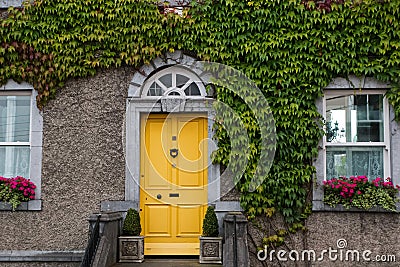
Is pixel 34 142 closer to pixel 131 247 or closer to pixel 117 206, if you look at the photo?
pixel 117 206

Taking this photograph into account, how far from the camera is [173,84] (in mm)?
9391

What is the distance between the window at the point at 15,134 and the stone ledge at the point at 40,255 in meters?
1.34

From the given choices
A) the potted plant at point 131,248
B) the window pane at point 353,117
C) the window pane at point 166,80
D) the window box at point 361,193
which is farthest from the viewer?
the window pane at point 166,80

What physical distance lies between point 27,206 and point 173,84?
3.29m

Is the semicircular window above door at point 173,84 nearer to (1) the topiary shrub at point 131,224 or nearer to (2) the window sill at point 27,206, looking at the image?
(1) the topiary shrub at point 131,224

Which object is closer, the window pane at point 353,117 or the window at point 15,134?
the window pane at point 353,117

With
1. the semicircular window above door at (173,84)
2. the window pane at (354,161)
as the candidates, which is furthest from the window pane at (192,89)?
the window pane at (354,161)

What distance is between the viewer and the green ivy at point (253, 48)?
29.6 ft

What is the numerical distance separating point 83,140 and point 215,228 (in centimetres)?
277

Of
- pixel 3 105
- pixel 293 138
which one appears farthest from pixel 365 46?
pixel 3 105

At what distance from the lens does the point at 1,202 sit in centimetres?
915

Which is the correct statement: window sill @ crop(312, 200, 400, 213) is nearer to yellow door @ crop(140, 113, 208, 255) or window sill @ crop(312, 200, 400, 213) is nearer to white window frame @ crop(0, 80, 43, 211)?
yellow door @ crop(140, 113, 208, 255)

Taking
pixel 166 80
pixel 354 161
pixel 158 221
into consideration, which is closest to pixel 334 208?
pixel 354 161

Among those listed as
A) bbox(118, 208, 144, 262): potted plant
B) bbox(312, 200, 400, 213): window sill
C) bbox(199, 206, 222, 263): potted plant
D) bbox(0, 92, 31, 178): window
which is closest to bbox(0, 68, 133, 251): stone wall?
bbox(0, 92, 31, 178): window
